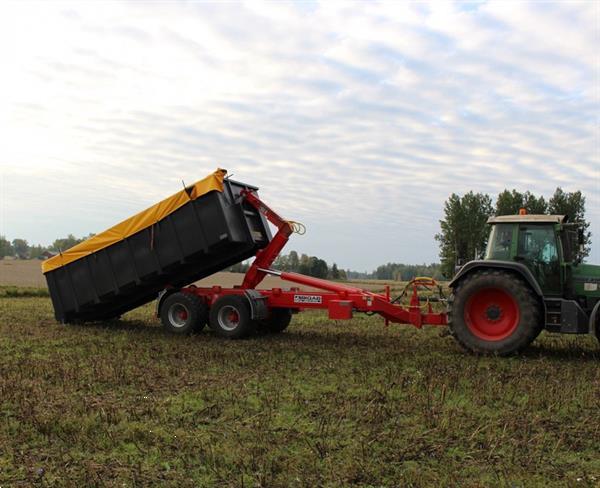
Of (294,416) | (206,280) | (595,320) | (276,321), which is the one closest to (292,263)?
(206,280)

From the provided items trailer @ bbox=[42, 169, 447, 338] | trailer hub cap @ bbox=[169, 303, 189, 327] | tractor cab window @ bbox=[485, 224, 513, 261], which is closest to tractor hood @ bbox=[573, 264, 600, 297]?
tractor cab window @ bbox=[485, 224, 513, 261]

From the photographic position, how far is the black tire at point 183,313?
11781 millimetres

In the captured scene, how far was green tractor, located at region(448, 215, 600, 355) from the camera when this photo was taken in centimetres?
892

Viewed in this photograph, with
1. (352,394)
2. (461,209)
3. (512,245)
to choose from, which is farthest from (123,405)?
(461,209)

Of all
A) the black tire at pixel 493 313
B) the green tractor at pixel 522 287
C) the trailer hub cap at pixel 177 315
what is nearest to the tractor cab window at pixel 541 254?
the green tractor at pixel 522 287

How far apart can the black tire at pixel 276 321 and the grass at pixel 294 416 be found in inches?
92.4

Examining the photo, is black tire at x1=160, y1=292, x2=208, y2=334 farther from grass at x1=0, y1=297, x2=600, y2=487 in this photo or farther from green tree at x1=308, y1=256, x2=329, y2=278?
green tree at x1=308, y1=256, x2=329, y2=278

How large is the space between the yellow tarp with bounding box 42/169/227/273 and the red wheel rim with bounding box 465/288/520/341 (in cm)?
518

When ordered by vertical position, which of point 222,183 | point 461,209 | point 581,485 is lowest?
point 581,485

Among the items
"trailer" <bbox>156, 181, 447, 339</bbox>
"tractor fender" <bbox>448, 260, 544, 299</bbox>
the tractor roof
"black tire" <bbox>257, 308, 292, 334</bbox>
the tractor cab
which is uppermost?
the tractor roof

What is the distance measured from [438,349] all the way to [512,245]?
226cm

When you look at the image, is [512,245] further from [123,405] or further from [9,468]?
[9,468]

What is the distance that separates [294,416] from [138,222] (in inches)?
288

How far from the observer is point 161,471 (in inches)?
176
